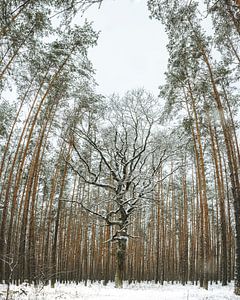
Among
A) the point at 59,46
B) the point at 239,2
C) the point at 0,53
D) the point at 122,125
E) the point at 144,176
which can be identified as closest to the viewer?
the point at 239,2

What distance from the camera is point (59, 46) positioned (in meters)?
11.8

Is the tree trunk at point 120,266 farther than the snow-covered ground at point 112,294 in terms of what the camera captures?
Yes

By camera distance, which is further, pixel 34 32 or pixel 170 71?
pixel 170 71

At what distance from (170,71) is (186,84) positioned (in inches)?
40.9

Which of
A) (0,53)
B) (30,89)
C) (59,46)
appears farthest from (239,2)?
(30,89)

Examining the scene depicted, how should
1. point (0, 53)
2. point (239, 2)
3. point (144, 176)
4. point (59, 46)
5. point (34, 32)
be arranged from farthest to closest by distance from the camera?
point (144, 176) → point (59, 46) → point (34, 32) → point (0, 53) → point (239, 2)

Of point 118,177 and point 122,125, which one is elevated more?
point 122,125

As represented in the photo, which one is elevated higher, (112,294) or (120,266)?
(120,266)

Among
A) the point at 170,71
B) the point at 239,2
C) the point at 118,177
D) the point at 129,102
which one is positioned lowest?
the point at 118,177

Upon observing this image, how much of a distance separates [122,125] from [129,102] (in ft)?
4.39

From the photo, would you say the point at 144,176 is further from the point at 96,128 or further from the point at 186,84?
the point at 186,84

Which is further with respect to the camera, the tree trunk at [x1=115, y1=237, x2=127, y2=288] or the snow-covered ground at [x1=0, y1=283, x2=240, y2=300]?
the tree trunk at [x1=115, y1=237, x2=127, y2=288]

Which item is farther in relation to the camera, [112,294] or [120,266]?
[120,266]

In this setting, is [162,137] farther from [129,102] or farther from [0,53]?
[0,53]
